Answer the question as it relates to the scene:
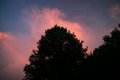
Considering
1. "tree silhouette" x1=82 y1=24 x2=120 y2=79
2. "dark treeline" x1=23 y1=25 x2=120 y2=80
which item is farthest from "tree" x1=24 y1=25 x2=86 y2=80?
"tree silhouette" x1=82 y1=24 x2=120 y2=79

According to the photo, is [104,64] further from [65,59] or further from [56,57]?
[56,57]

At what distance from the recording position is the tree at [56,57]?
50.8 meters

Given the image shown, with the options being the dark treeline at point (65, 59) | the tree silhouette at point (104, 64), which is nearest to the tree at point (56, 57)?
the dark treeline at point (65, 59)

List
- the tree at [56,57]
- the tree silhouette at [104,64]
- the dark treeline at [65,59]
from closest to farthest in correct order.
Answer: the tree silhouette at [104,64], the dark treeline at [65,59], the tree at [56,57]

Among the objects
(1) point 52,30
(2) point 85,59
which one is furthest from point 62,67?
(1) point 52,30

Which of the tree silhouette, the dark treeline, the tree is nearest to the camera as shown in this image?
the tree silhouette

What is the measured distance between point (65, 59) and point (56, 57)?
2141 millimetres

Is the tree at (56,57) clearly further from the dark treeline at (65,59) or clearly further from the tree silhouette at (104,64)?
the tree silhouette at (104,64)

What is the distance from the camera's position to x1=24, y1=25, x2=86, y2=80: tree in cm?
5081

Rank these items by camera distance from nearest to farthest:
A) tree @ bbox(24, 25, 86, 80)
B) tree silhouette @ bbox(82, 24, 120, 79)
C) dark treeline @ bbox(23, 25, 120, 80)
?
1. tree silhouette @ bbox(82, 24, 120, 79)
2. dark treeline @ bbox(23, 25, 120, 80)
3. tree @ bbox(24, 25, 86, 80)

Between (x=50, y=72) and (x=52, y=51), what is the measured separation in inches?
203

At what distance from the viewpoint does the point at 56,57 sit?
51969 millimetres

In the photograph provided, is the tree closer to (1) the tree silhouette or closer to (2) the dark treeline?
(2) the dark treeline

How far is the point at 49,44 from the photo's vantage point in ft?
177
